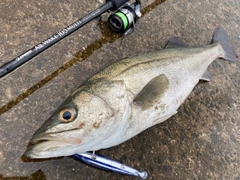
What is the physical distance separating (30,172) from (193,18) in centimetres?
221

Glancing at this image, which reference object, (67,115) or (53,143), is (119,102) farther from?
(53,143)

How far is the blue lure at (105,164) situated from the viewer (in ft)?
6.42

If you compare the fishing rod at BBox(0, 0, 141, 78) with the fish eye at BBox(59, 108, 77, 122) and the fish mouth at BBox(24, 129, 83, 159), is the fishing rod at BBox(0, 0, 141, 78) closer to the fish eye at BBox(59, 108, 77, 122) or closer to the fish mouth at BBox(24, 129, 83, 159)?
the fish eye at BBox(59, 108, 77, 122)

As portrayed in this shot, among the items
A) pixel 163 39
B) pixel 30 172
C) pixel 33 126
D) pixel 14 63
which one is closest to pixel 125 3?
pixel 163 39

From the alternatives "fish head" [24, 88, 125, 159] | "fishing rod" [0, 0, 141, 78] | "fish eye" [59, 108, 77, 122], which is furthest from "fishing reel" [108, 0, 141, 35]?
"fish eye" [59, 108, 77, 122]

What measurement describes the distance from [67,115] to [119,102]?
1.18 ft

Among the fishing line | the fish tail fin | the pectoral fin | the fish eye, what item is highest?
the fish eye

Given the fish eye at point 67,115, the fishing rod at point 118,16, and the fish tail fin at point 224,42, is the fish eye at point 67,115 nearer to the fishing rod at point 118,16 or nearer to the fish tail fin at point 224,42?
the fishing rod at point 118,16

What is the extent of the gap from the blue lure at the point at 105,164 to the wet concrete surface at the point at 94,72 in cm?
7

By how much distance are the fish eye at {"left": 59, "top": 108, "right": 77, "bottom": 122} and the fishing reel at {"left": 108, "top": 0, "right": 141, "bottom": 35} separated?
1.07 meters

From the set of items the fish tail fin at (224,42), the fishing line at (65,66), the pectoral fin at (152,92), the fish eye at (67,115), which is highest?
the fish eye at (67,115)

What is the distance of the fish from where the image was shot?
63.7 inches

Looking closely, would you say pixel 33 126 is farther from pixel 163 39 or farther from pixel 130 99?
pixel 163 39

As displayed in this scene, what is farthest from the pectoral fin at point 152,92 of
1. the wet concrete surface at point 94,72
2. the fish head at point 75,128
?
the wet concrete surface at point 94,72
